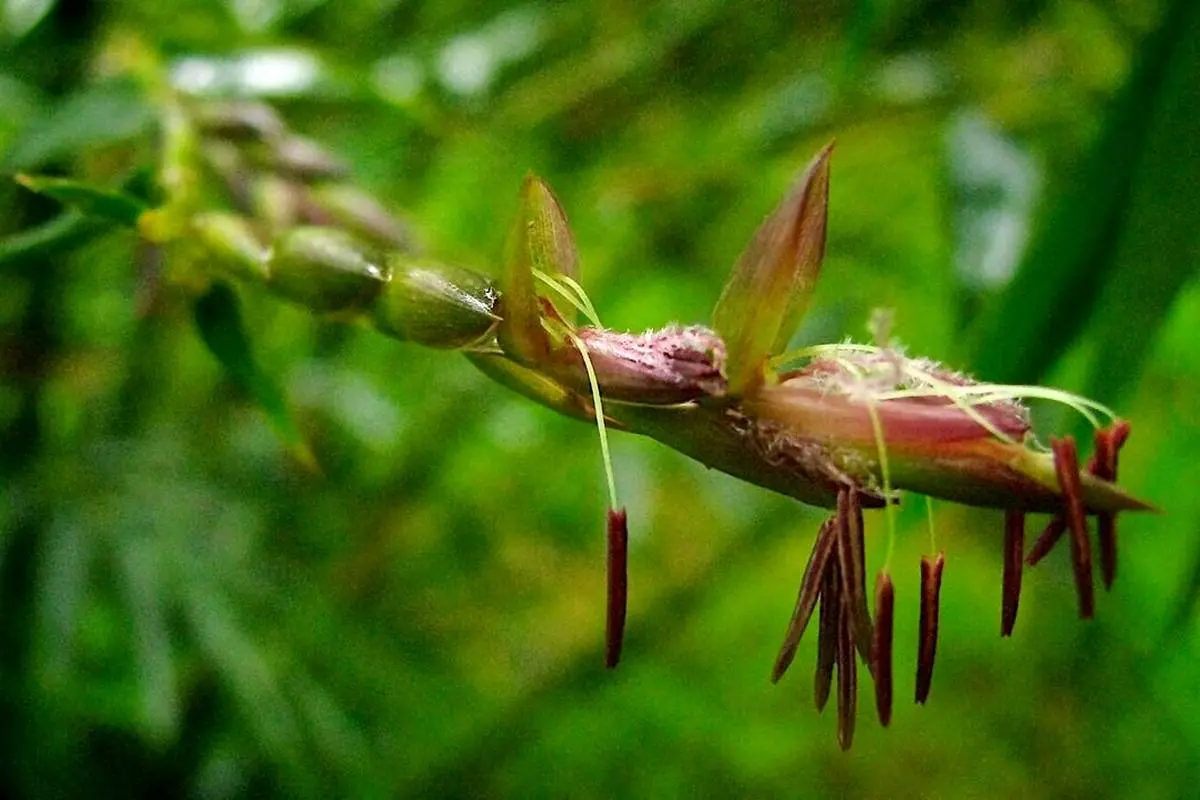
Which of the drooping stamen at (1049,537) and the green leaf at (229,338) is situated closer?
the drooping stamen at (1049,537)

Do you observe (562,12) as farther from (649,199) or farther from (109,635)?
(109,635)

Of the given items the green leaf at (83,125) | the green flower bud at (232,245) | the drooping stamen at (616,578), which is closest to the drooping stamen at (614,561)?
the drooping stamen at (616,578)

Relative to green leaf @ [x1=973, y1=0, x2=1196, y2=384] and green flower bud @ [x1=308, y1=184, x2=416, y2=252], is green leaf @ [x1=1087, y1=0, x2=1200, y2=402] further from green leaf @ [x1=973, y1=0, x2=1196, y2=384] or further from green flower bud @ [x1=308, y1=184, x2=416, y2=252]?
green flower bud @ [x1=308, y1=184, x2=416, y2=252]

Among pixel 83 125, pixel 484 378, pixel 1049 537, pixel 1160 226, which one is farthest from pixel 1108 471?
pixel 484 378

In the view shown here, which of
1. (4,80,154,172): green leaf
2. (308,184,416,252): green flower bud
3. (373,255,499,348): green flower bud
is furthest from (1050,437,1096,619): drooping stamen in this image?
(4,80,154,172): green leaf

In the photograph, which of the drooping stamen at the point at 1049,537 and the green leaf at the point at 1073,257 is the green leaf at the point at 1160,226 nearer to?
the green leaf at the point at 1073,257

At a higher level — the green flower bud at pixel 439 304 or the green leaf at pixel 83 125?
the green leaf at pixel 83 125

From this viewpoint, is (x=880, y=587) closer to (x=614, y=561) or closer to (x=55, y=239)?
(x=614, y=561)
